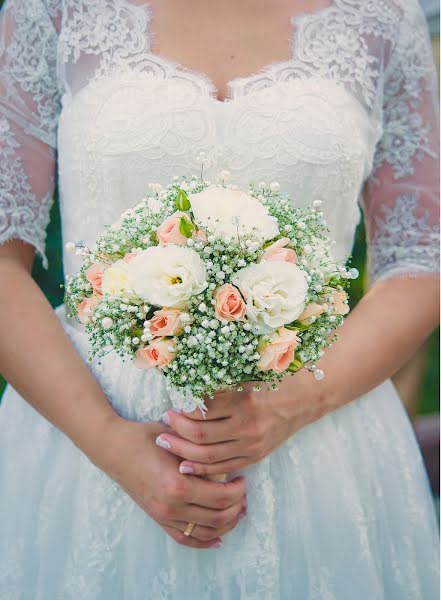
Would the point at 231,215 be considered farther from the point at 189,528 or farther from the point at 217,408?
the point at 189,528

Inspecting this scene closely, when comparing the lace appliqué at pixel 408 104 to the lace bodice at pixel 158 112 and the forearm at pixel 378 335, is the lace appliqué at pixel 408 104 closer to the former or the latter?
the lace bodice at pixel 158 112

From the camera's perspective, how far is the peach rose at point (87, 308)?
4.44 ft

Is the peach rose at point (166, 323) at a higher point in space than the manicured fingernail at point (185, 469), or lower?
higher

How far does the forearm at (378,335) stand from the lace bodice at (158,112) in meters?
0.09

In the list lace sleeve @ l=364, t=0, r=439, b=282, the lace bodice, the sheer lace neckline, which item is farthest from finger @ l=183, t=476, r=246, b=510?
the sheer lace neckline

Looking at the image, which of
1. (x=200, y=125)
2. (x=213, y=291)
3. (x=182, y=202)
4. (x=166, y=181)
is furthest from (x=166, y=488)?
(x=200, y=125)

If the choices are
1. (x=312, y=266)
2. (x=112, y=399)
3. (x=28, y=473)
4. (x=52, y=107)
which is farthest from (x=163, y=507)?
(x=52, y=107)

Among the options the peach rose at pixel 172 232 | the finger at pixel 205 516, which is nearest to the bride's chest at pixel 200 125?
the peach rose at pixel 172 232

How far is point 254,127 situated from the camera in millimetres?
1812

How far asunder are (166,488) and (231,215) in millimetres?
662

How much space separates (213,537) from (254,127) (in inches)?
41.1

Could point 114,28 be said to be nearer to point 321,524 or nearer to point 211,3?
point 211,3

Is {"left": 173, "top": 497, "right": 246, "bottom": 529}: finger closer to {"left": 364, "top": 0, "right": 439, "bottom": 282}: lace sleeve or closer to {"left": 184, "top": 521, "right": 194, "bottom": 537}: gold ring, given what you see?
{"left": 184, "top": 521, "right": 194, "bottom": 537}: gold ring

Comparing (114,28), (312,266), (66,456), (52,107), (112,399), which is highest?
(114,28)
